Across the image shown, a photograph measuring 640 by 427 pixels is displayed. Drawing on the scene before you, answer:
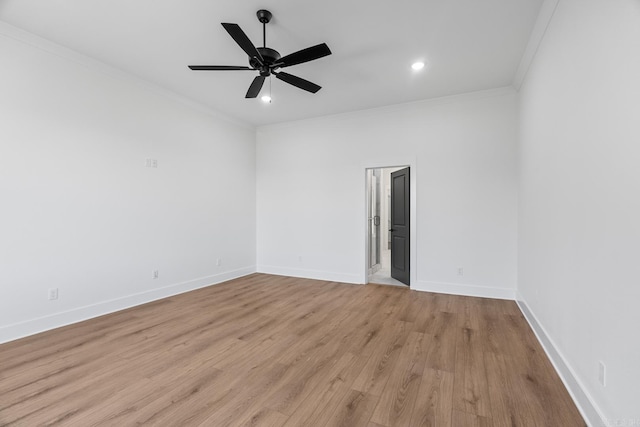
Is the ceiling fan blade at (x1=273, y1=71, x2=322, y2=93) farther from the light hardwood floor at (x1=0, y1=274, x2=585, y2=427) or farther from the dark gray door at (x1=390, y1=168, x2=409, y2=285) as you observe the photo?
the light hardwood floor at (x1=0, y1=274, x2=585, y2=427)

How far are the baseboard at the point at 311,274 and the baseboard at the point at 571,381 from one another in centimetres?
281

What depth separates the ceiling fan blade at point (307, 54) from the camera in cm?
241

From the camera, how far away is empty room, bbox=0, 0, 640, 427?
1781mm

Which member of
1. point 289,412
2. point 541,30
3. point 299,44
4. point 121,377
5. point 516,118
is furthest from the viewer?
point 516,118

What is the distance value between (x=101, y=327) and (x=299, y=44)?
390 cm

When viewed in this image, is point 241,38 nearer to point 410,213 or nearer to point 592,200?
point 592,200

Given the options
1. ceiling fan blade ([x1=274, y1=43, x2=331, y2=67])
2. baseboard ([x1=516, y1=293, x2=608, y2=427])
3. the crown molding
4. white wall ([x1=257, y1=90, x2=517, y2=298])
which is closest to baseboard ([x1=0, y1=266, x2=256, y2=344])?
white wall ([x1=257, y1=90, x2=517, y2=298])

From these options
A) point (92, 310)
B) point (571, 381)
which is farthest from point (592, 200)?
point (92, 310)

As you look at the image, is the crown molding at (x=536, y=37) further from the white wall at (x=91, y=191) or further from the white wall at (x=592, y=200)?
the white wall at (x=91, y=191)

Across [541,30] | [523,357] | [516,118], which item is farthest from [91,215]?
[516,118]

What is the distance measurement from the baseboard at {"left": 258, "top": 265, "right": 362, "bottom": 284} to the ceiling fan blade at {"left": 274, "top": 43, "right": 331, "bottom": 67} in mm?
3765

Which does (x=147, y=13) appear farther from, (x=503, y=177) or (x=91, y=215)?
(x=503, y=177)

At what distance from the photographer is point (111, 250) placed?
12.0 ft

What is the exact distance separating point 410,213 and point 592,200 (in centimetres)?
314
